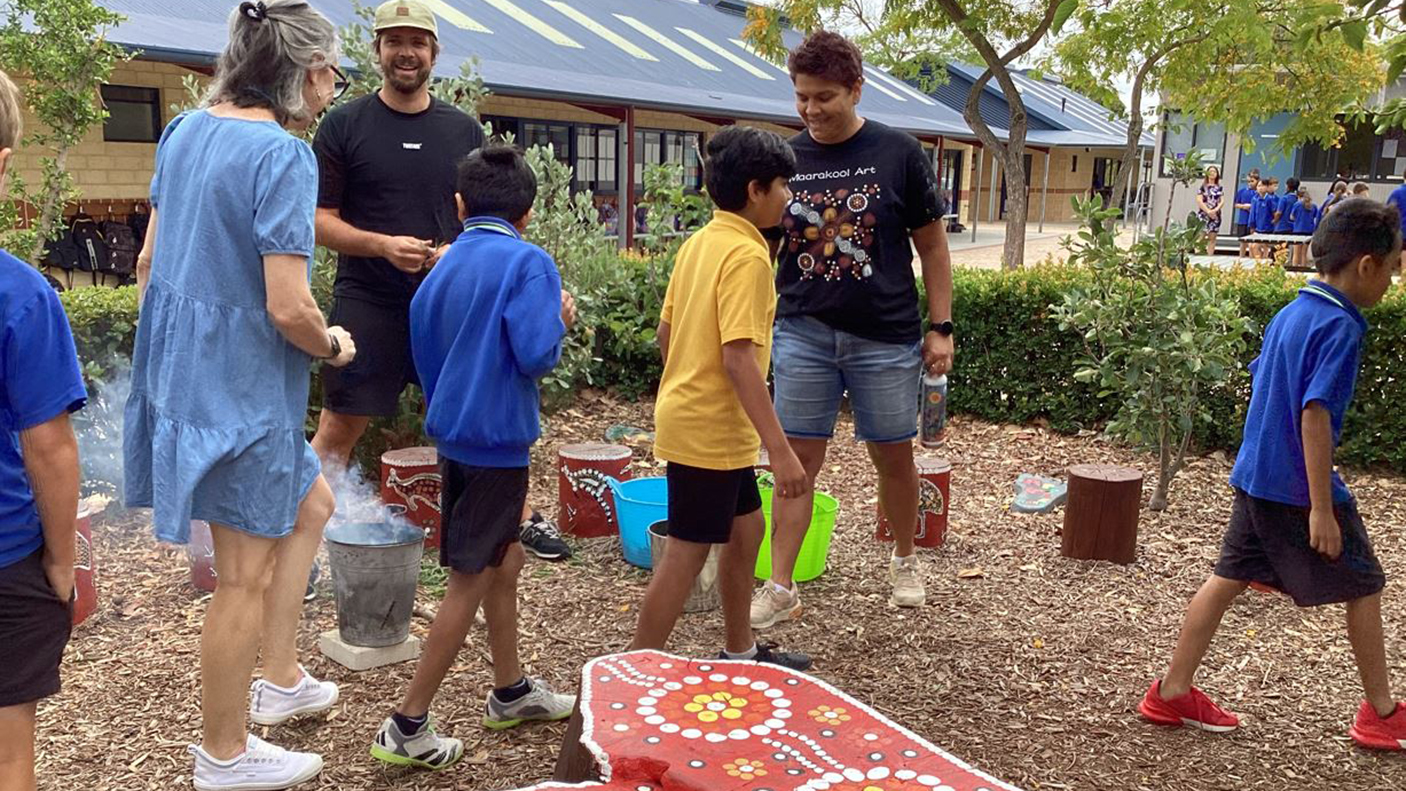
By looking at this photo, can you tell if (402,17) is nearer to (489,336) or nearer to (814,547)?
(489,336)

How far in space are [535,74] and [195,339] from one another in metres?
13.0

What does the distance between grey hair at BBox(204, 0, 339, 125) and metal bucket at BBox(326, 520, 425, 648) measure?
1339 mm

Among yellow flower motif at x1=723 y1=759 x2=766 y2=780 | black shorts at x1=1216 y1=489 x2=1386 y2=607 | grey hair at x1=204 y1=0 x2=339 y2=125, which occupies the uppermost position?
grey hair at x1=204 y1=0 x2=339 y2=125

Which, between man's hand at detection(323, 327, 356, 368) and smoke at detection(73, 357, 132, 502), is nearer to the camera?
man's hand at detection(323, 327, 356, 368)

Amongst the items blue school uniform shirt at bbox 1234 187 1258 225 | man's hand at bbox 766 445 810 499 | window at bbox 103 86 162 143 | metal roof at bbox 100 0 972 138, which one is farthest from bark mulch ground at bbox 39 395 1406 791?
blue school uniform shirt at bbox 1234 187 1258 225

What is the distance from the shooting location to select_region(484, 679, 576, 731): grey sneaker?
10.0 ft

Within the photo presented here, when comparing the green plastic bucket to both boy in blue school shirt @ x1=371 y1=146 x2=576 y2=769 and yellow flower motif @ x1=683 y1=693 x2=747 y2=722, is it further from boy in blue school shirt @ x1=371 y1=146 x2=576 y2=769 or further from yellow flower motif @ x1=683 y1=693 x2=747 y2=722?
yellow flower motif @ x1=683 y1=693 x2=747 y2=722

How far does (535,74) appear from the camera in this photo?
14766 millimetres

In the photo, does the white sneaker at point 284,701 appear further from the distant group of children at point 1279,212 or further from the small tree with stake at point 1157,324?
the distant group of children at point 1279,212

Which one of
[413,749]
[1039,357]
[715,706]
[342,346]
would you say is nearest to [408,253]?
[342,346]

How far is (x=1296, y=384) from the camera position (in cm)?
290

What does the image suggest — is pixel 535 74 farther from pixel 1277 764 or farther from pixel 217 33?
pixel 1277 764

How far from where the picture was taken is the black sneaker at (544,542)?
4.43 meters

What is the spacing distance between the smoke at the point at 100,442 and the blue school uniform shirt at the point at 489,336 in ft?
8.46
